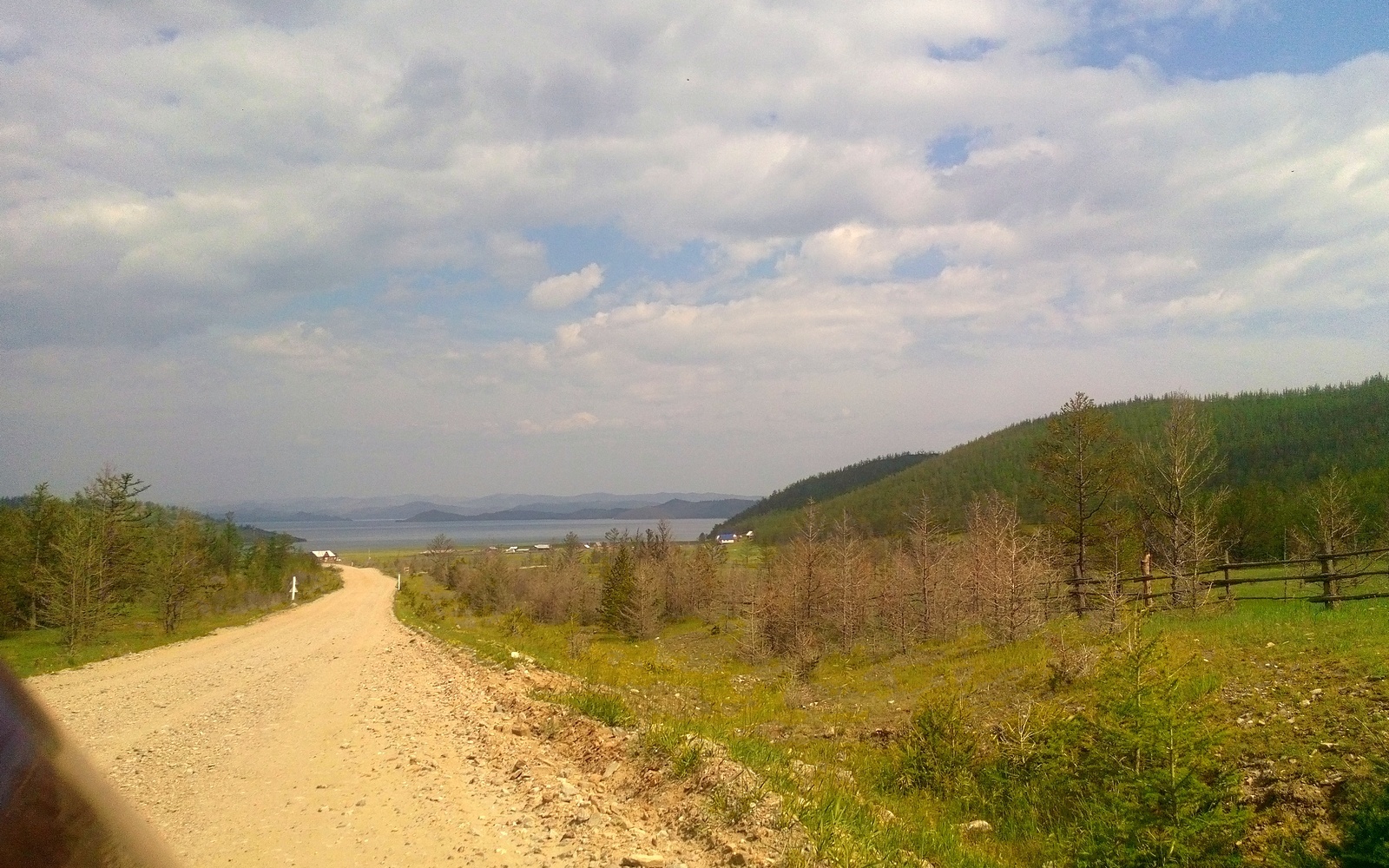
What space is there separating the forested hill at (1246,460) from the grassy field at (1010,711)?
143ft

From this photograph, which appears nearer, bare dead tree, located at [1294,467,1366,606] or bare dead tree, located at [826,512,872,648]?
bare dead tree, located at [1294,467,1366,606]

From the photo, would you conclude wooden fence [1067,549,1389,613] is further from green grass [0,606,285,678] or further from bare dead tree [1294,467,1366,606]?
green grass [0,606,285,678]

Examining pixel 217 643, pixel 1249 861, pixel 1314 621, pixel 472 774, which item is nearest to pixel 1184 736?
pixel 1249 861

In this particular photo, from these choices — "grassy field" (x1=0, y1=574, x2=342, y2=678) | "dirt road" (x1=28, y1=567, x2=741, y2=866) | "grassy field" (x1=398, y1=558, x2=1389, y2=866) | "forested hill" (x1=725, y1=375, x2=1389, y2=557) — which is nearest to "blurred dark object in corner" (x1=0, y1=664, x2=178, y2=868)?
"dirt road" (x1=28, y1=567, x2=741, y2=866)

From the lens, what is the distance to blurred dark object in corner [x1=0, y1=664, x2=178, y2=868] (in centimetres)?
65

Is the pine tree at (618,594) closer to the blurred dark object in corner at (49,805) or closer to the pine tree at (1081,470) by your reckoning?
the pine tree at (1081,470)

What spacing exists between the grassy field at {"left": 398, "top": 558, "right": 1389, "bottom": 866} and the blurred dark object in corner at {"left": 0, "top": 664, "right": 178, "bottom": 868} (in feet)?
22.6

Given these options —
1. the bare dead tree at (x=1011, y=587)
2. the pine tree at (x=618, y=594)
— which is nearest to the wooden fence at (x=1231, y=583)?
the bare dead tree at (x=1011, y=587)

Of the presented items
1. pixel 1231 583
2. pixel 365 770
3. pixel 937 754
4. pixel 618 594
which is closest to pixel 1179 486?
pixel 1231 583

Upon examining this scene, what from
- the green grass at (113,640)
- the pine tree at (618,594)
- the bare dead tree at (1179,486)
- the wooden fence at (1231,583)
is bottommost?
the pine tree at (618,594)

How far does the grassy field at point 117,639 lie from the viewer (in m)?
23.1

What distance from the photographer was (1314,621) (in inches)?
712

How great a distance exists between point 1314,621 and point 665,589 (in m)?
51.9

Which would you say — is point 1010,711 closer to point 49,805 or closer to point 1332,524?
point 49,805
